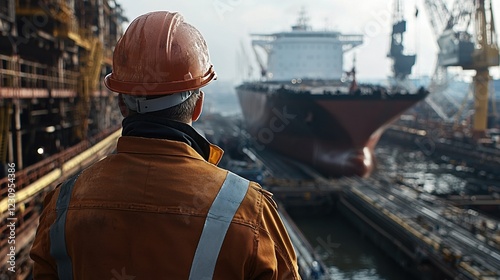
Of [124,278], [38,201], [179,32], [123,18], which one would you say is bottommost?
[38,201]

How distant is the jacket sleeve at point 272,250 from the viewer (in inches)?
47.2

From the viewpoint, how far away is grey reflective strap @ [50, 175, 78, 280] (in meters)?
1.27

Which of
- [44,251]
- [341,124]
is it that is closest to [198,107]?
→ [44,251]

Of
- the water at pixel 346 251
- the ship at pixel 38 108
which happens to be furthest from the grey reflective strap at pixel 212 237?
the water at pixel 346 251

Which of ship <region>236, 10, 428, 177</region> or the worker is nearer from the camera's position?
the worker

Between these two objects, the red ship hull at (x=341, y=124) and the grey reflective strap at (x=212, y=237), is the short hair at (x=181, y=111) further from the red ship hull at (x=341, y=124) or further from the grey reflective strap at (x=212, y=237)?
the red ship hull at (x=341, y=124)

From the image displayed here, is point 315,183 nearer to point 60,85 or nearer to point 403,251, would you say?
point 403,251

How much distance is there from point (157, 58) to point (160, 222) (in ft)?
1.62

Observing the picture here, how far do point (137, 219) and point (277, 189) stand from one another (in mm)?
12958

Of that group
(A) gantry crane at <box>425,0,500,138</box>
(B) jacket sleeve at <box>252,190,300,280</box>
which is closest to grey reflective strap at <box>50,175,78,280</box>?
(B) jacket sleeve at <box>252,190,300,280</box>

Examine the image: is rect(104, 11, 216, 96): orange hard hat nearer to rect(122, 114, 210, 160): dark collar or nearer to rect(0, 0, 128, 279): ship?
rect(122, 114, 210, 160): dark collar

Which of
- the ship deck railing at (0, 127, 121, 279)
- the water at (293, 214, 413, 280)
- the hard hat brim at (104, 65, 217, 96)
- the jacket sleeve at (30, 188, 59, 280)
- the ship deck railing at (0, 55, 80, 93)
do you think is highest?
the ship deck railing at (0, 55, 80, 93)

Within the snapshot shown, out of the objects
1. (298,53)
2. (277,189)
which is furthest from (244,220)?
(298,53)

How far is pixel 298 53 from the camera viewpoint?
2989 cm
